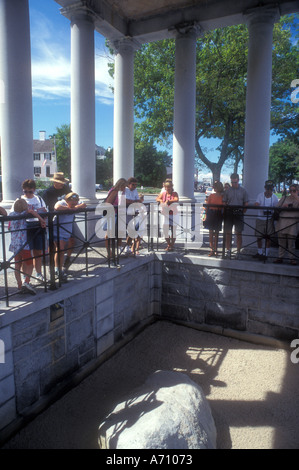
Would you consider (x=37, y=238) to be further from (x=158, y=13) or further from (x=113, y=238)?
(x=158, y=13)

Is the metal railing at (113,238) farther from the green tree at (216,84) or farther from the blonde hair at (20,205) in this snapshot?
the green tree at (216,84)

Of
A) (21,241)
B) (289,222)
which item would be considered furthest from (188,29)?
(21,241)

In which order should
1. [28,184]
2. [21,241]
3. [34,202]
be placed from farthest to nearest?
[34,202]
[28,184]
[21,241]

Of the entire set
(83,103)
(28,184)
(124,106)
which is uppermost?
(124,106)

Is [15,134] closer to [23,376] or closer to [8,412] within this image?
[23,376]

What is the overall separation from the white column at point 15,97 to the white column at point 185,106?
4354 millimetres

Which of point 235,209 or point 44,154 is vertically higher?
point 44,154

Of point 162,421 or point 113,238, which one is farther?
point 113,238

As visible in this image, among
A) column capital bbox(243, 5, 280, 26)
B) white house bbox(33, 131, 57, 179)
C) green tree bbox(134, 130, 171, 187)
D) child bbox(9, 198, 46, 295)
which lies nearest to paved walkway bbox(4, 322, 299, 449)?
child bbox(9, 198, 46, 295)

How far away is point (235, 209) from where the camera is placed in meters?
7.61

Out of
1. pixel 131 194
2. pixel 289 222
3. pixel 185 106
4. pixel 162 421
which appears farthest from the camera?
pixel 185 106

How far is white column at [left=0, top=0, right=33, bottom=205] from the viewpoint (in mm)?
6453

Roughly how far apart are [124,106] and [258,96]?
3.92 metres
